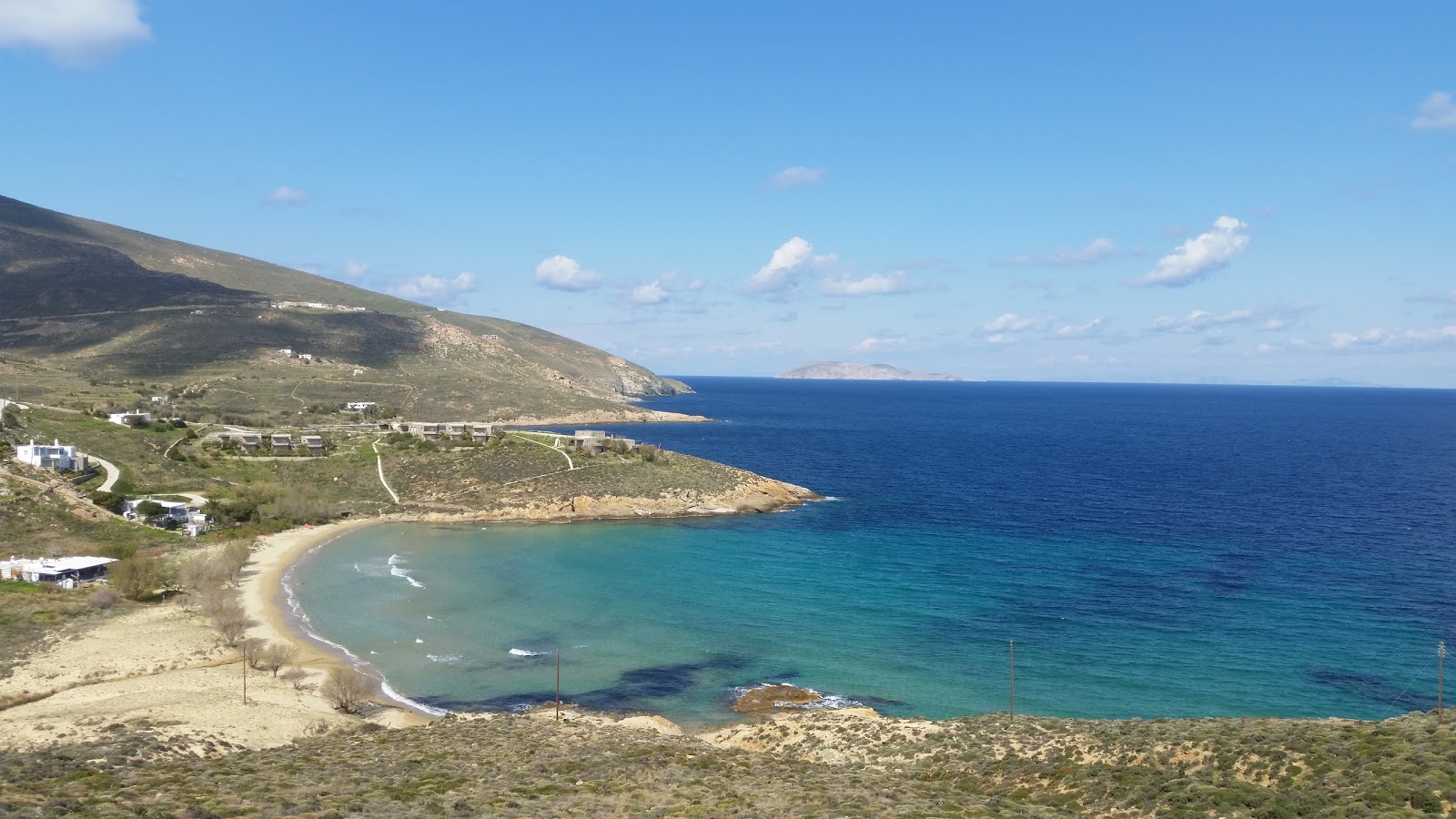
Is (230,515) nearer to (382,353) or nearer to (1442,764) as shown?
(1442,764)

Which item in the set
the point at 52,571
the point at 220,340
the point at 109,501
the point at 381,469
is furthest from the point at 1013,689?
the point at 220,340

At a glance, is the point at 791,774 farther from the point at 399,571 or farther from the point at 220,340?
the point at 220,340

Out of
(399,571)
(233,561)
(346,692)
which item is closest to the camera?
(346,692)

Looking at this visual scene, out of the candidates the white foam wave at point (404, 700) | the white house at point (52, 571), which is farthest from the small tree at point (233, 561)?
the white foam wave at point (404, 700)

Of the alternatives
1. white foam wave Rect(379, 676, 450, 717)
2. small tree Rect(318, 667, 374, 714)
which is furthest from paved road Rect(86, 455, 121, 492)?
small tree Rect(318, 667, 374, 714)

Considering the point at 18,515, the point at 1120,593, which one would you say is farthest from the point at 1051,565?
the point at 18,515

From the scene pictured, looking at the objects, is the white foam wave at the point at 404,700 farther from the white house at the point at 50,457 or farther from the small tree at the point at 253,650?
the white house at the point at 50,457
